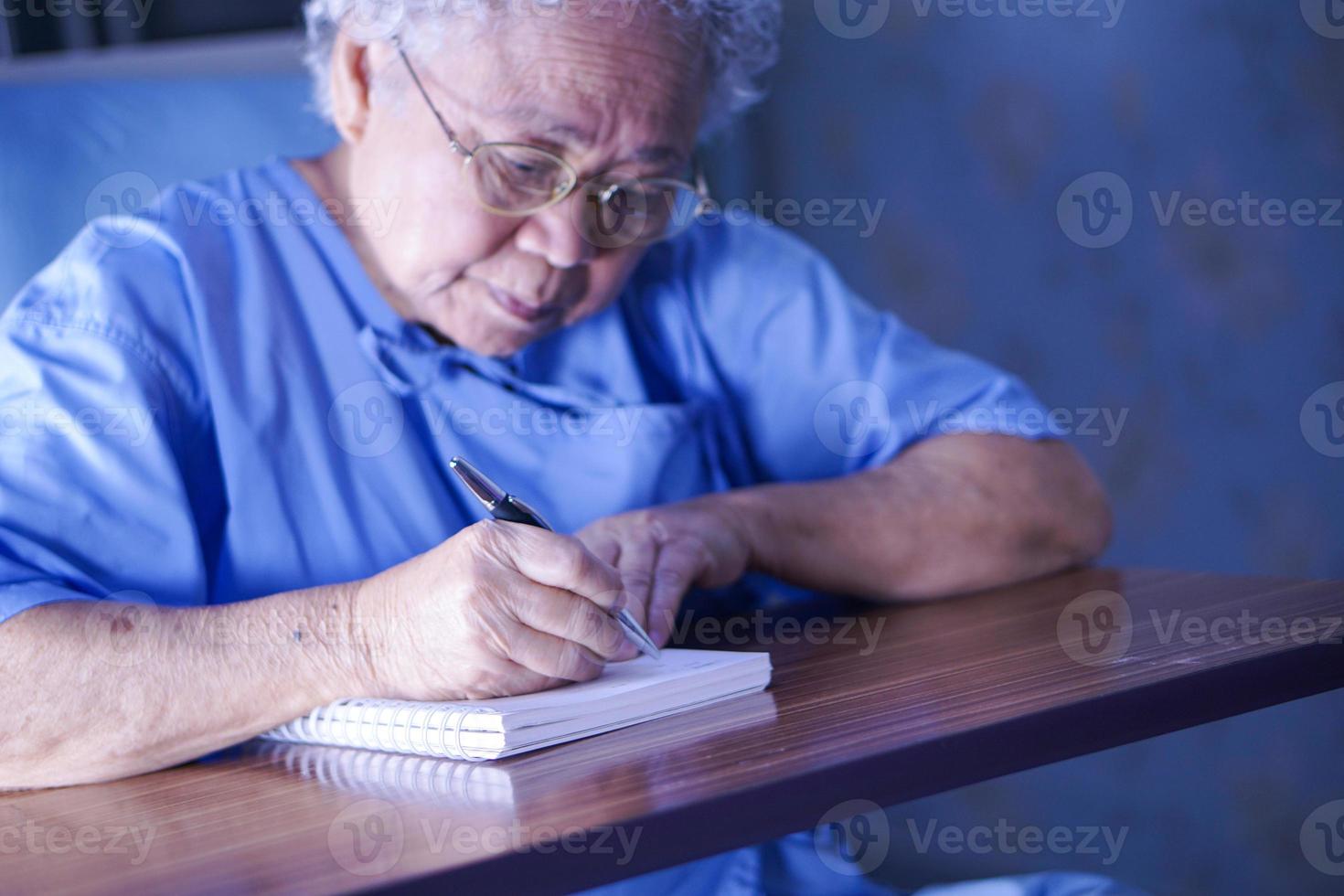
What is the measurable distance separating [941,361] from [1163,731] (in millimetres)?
780

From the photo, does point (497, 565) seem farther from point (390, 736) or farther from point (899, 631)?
point (899, 631)

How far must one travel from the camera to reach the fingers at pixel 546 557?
102 cm

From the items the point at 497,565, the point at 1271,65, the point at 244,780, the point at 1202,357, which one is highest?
the point at 1271,65

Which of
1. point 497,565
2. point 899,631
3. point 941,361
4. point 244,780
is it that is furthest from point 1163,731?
point 941,361

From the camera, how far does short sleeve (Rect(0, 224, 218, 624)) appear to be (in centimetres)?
113

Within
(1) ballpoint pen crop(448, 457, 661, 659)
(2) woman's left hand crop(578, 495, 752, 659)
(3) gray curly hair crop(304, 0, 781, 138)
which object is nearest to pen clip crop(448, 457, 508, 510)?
(1) ballpoint pen crop(448, 457, 661, 659)

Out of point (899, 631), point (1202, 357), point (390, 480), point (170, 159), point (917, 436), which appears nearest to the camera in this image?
point (899, 631)

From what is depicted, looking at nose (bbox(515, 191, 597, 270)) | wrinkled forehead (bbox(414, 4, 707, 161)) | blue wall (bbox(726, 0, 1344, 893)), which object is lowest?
blue wall (bbox(726, 0, 1344, 893))

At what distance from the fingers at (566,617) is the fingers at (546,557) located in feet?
0.03

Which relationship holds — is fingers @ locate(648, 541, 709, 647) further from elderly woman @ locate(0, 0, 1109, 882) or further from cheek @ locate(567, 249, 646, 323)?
cheek @ locate(567, 249, 646, 323)

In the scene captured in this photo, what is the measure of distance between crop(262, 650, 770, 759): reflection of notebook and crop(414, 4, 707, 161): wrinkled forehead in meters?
0.59

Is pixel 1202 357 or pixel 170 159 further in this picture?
pixel 1202 357

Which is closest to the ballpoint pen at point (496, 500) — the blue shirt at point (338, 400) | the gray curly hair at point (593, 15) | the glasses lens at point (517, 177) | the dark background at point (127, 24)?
the blue shirt at point (338, 400)

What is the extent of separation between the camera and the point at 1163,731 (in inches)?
39.7
